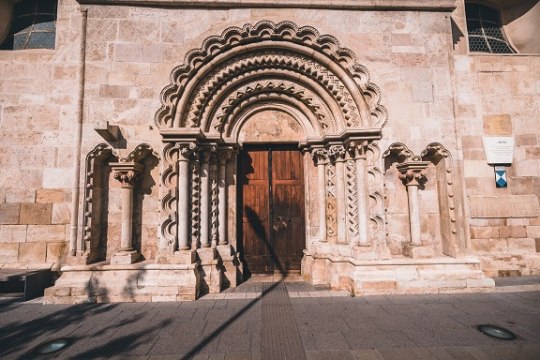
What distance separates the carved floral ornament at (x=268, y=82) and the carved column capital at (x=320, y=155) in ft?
1.14

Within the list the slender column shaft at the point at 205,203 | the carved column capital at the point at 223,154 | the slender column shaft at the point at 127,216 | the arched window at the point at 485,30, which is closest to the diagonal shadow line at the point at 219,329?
the slender column shaft at the point at 205,203

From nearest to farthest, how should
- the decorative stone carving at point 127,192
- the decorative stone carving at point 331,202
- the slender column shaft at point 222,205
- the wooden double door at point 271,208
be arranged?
the decorative stone carving at point 127,192, the slender column shaft at point 222,205, the decorative stone carving at point 331,202, the wooden double door at point 271,208

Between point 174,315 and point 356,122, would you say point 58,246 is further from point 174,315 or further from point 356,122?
point 356,122

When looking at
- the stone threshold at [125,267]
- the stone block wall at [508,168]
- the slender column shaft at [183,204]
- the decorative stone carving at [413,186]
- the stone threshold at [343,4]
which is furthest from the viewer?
the stone block wall at [508,168]

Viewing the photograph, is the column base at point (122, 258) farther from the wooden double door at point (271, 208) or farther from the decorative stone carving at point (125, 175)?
the wooden double door at point (271, 208)

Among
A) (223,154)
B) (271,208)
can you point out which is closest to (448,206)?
(271,208)

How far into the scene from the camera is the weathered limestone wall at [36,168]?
5.71 m

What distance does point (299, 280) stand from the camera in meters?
6.25

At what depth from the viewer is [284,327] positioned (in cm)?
395

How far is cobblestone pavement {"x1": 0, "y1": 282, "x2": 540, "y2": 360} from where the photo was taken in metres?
3.30

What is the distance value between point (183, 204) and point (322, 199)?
307 cm

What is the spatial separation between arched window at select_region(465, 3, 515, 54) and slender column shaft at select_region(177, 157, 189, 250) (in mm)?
8302

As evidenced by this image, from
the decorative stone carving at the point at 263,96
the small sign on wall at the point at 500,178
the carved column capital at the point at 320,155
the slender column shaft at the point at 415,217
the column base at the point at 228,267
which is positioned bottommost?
the column base at the point at 228,267

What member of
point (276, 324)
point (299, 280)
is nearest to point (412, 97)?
point (299, 280)
